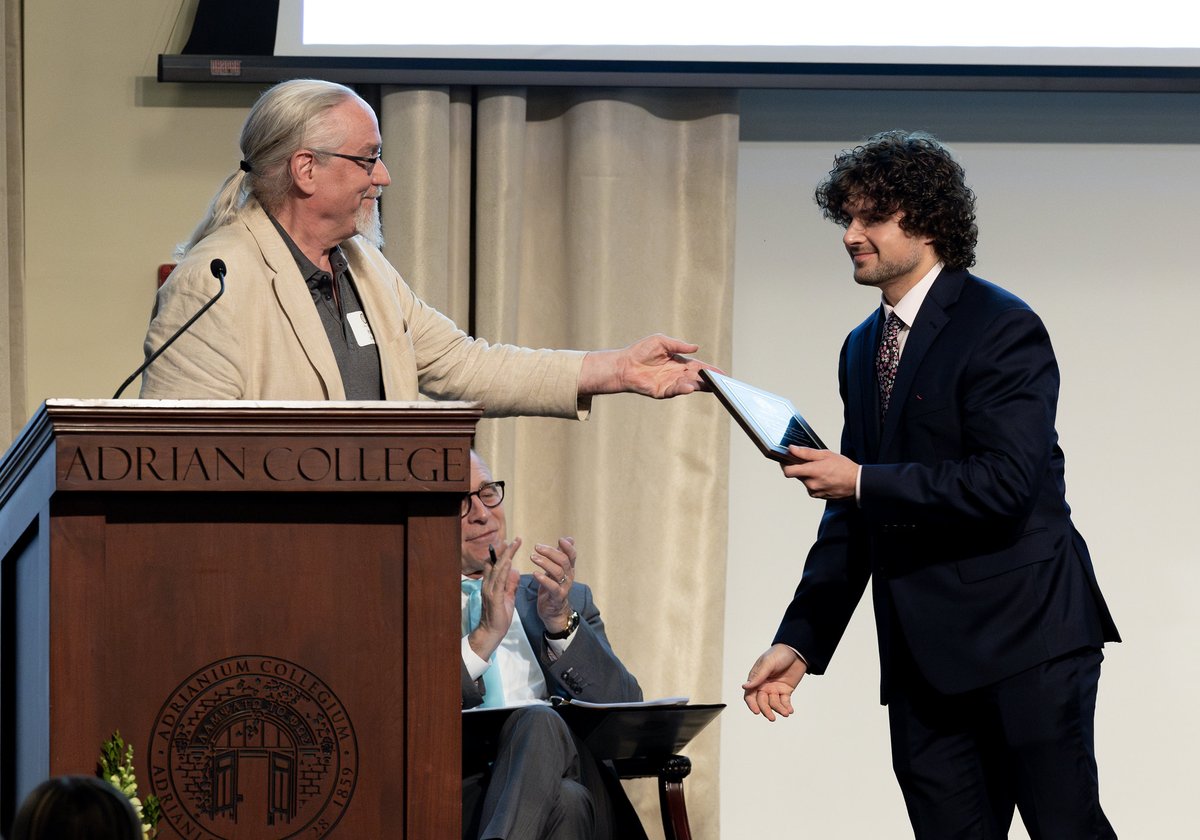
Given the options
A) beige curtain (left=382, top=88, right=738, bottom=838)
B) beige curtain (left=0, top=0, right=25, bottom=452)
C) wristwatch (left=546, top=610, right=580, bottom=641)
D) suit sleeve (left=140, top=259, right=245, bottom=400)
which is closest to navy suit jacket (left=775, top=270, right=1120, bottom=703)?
wristwatch (left=546, top=610, right=580, bottom=641)

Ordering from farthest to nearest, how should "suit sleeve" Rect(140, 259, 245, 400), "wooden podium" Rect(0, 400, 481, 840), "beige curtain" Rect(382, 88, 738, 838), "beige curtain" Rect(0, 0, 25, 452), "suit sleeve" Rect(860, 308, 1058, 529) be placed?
"beige curtain" Rect(382, 88, 738, 838) < "beige curtain" Rect(0, 0, 25, 452) < "suit sleeve" Rect(860, 308, 1058, 529) < "suit sleeve" Rect(140, 259, 245, 400) < "wooden podium" Rect(0, 400, 481, 840)

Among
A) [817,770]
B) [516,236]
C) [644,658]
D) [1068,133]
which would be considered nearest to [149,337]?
[516,236]

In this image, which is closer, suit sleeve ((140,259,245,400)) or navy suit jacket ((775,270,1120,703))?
suit sleeve ((140,259,245,400))

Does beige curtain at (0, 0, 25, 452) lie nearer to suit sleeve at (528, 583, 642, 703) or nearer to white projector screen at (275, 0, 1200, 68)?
white projector screen at (275, 0, 1200, 68)

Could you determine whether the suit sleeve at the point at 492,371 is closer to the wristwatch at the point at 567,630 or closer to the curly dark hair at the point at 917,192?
the curly dark hair at the point at 917,192

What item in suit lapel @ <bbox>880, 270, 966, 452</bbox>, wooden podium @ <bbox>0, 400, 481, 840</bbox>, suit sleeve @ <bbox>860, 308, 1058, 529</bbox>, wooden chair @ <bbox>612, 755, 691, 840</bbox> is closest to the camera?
wooden podium @ <bbox>0, 400, 481, 840</bbox>

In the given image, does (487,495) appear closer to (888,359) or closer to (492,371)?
(492,371)

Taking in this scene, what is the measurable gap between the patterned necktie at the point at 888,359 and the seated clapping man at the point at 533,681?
713 millimetres

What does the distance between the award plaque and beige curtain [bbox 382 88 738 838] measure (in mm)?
1415

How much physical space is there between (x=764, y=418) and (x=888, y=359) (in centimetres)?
27

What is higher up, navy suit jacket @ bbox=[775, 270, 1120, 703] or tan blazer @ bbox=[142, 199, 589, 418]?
tan blazer @ bbox=[142, 199, 589, 418]

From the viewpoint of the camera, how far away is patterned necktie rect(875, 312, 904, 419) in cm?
256

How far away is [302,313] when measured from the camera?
7.48 feet

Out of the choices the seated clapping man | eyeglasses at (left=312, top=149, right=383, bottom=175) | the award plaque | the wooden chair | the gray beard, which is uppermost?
eyeglasses at (left=312, top=149, right=383, bottom=175)
